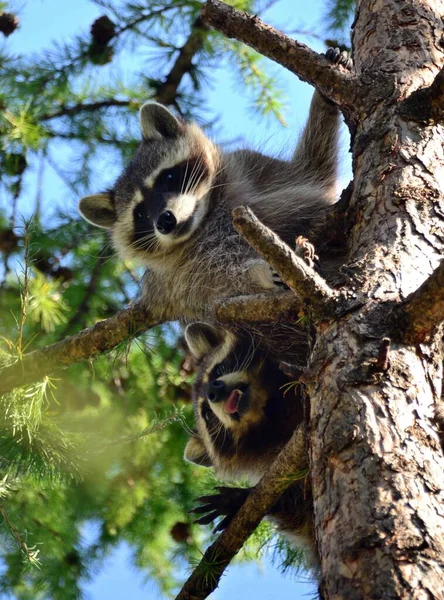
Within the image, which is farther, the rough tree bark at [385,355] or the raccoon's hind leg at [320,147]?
the raccoon's hind leg at [320,147]

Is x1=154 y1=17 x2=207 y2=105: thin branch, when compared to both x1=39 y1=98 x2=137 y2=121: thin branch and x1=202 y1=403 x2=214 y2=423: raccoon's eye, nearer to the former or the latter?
x1=39 y1=98 x2=137 y2=121: thin branch

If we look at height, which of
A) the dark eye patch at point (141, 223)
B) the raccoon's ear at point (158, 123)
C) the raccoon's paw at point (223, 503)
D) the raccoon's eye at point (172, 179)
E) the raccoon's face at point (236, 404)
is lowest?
the raccoon's paw at point (223, 503)

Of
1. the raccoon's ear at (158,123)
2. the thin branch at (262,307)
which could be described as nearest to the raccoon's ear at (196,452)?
the thin branch at (262,307)

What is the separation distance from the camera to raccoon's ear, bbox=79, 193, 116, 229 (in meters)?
3.86

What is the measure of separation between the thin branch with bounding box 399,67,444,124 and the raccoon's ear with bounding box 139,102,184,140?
1.75m

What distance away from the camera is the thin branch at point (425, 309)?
163cm

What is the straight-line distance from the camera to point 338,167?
13.0 feet

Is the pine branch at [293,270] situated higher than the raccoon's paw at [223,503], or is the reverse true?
the pine branch at [293,270]

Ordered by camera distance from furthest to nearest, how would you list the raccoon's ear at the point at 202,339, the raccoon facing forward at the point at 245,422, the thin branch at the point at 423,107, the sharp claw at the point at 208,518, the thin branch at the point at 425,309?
the raccoon's ear at the point at 202,339 < the raccoon facing forward at the point at 245,422 < the sharp claw at the point at 208,518 < the thin branch at the point at 423,107 < the thin branch at the point at 425,309

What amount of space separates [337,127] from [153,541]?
2238mm

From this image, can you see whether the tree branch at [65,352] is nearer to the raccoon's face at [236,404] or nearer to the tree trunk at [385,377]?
the raccoon's face at [236,404]

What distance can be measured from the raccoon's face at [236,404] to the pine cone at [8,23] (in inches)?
71.5

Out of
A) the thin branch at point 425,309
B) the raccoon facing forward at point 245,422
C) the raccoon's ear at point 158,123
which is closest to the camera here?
the thin branch at point 425,309

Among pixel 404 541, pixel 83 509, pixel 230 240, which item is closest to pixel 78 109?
pixel 230 240
